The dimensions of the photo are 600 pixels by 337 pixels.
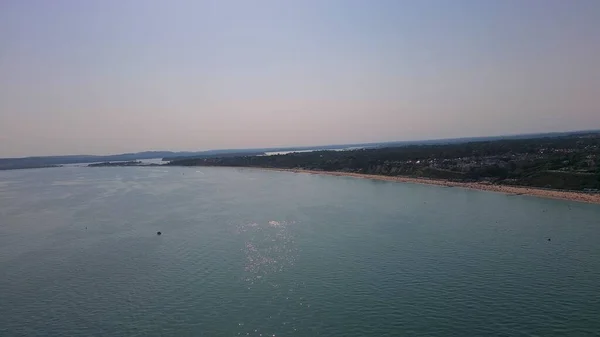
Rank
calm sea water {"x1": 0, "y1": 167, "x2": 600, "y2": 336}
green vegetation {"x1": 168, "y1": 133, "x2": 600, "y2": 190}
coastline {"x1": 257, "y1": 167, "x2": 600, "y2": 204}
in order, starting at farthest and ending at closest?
1. green vegetation {"x1": 168, "y1": 133, "x2": 600, "y2": 190}
2. coastline {"x1": 257, "y1": 167, "x2": 600, "y2": 204}
3. calm sea water {"x1": 0, "y1": 167, "x2": 600, "y2": 336}

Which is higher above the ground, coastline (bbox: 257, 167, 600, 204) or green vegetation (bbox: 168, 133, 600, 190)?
green vegetation (bbox: 168, 133, 600, 190)

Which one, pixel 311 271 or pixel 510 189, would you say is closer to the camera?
pixel 311 271

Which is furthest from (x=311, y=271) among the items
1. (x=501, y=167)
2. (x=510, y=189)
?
(x=501, y=167)

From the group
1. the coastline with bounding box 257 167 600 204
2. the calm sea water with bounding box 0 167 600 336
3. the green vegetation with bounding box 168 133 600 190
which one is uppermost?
the green vegetation with bounding box 168 133 600 190

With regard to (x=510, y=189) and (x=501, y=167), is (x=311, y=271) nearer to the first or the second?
(x=510, y=189)

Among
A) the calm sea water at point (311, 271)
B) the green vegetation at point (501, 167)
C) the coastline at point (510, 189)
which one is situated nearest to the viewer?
the calm sea water at point (311, 271)

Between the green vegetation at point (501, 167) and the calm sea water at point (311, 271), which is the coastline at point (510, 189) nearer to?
the green vegetation at point (501, 167)

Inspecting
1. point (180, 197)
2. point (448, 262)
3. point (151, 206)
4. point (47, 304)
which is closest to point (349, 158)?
point (180, 197)

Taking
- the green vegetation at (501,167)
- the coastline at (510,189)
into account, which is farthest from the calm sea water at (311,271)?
the green vegetation at (501,167)

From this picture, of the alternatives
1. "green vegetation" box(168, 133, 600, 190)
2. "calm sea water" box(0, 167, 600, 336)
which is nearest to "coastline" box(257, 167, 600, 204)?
"green vegetation" box(168, 133, 600, 190)

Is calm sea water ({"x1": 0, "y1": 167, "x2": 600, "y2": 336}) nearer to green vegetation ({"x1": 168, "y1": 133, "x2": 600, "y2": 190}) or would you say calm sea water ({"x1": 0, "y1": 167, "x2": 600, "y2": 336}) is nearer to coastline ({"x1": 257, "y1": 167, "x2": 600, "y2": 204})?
coastline ({"x1": 257, "y1": 167, "x2": 600, "y2": 204})
